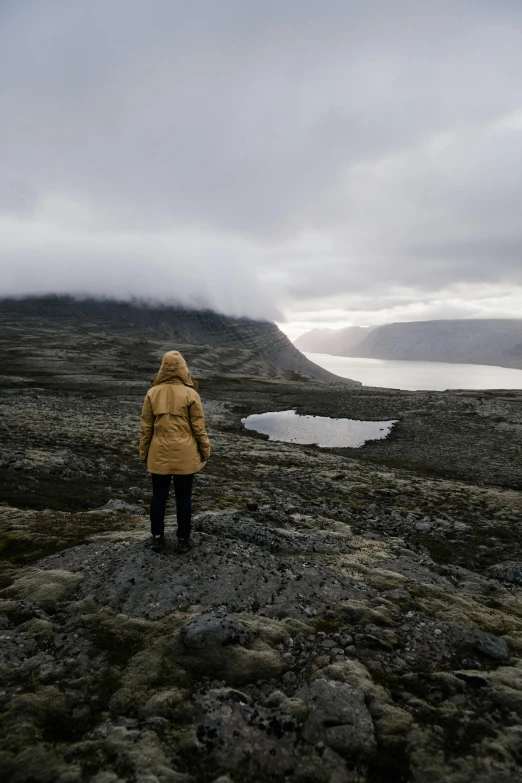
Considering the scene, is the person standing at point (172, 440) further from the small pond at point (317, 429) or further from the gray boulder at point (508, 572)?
the small pond at point (317, 429)

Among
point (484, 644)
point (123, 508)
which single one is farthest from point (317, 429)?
point (484, 644)

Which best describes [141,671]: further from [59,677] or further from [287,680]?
[287,680]

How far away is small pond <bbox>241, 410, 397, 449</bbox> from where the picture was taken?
42062 mm

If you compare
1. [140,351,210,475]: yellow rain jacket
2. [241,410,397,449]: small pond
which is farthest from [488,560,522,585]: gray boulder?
[241,410,397,449]: small pond

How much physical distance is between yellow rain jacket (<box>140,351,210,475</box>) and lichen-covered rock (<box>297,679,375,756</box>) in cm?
470

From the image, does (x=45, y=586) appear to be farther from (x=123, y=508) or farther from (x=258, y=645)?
(x=123, y=508)

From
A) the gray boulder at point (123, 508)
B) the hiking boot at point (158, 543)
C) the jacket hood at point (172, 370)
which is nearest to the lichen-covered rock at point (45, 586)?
the hiking boot at point (158, 543)

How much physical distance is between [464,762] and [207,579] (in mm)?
5186

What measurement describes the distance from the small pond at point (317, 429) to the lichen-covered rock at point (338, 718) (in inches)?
1347

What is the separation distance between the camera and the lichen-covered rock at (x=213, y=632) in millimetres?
6598

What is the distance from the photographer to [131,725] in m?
5.11

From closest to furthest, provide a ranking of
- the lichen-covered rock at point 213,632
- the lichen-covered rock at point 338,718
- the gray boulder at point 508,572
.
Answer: the lichen-covered rock at point 338,718 → the lichen-covered rock at point 213,632 → the gray boulder at point 508,572

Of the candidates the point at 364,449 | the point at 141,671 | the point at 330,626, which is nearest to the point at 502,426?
the point at 364,449

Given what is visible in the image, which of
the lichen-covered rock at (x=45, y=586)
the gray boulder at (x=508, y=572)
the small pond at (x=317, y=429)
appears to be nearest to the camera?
the lichen-covered rock at (x=45, y=586)
